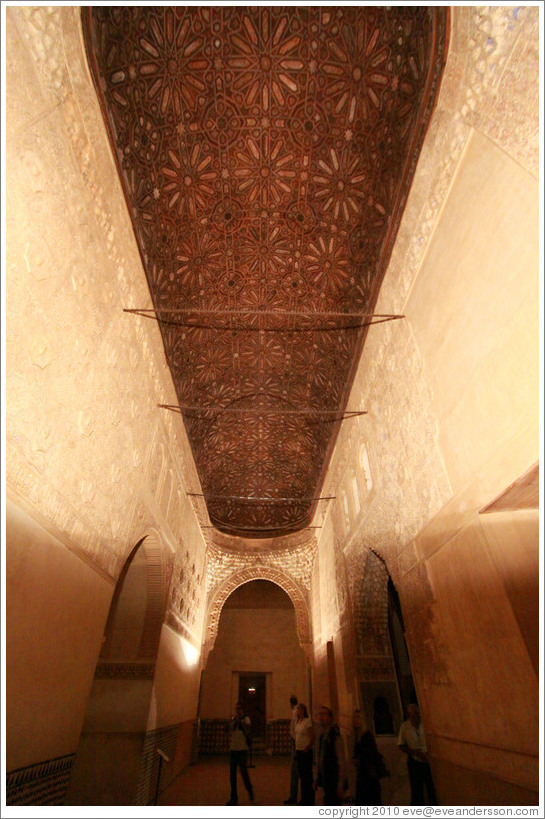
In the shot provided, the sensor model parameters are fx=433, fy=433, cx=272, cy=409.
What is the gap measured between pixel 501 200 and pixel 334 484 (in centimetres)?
594

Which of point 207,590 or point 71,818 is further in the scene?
point 207,590

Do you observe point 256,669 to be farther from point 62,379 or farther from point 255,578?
point 62,379

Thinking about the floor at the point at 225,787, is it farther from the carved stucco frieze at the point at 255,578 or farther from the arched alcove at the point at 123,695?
the carved stucco frieze at the point at 255,578

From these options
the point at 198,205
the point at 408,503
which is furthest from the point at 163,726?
the point at 198,205

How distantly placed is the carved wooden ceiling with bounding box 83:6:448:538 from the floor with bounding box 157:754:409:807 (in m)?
4.84

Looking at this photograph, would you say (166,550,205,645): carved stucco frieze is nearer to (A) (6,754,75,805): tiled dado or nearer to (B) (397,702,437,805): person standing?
(A) (6,754,75,805): tiled dado

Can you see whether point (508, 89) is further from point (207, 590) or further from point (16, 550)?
point (207, 590)

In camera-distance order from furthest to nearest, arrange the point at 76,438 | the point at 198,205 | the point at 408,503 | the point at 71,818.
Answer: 1. the point at 198,205
2. the point at 408,503
3. the point at 76,438
4. the point at 71,818

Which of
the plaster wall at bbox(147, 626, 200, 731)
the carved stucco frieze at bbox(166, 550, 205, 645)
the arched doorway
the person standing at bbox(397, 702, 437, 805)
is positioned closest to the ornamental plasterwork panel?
the carved stucco frieze at bbox(166, 550, 205, 645)

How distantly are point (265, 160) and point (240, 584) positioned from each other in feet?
31.6

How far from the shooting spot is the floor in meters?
5.19

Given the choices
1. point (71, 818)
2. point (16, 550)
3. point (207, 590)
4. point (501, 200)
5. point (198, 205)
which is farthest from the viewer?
point (207, 590)

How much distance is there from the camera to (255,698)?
39.7ft

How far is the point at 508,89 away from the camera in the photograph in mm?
2547
